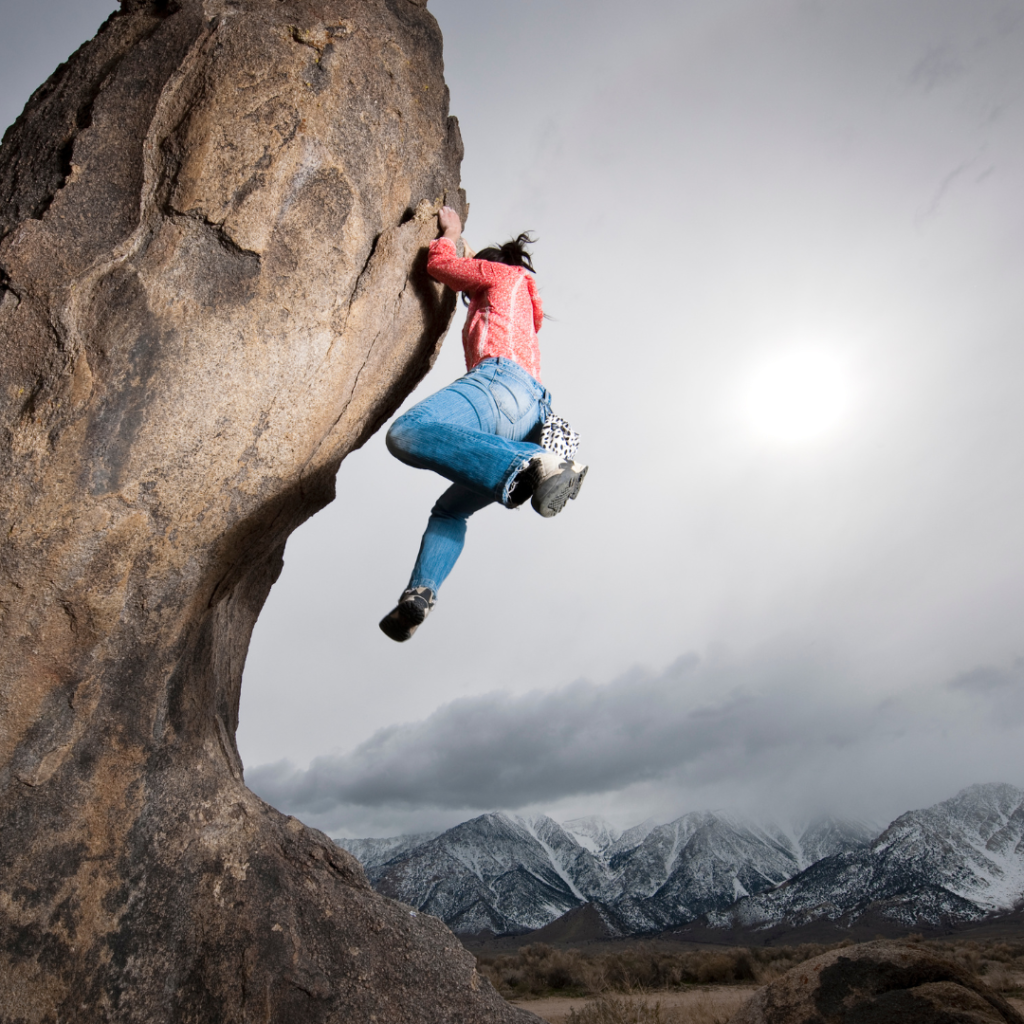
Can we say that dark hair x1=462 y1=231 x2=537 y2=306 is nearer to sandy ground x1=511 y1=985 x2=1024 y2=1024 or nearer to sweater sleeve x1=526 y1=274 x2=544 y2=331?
sweater sleeve x1=526 y1=274 x2=544 y2=331

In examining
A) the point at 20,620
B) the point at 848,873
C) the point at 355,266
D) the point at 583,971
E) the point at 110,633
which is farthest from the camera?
the point at 848,873

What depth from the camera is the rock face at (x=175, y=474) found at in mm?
2418

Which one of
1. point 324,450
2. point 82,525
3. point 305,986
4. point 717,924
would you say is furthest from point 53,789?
point 717,924

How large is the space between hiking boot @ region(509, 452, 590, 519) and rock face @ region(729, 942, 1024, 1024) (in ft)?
10.2

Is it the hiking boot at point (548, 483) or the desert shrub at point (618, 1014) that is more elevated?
the hiking boot at point (548, 483)

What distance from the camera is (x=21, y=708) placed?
2.41 metres

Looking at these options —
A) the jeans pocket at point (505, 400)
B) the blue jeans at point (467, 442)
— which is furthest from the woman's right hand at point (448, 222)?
the jeans pocket at point (505, 400)

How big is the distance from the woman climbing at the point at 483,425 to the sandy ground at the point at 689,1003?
6.23 meters

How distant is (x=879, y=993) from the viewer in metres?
Answer: 3.68

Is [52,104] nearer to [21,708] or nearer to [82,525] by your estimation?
[82,525]

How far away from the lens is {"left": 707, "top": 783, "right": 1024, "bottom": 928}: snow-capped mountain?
25.6 meters

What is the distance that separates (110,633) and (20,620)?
29cm

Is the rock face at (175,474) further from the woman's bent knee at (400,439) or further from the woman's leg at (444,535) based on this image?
the woman's leg at (444,535)

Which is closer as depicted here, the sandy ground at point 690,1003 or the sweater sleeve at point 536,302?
the sweater sleeve at point 536,302
